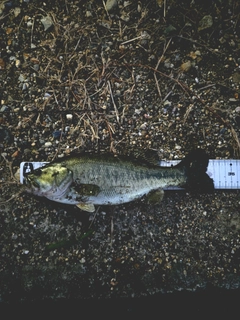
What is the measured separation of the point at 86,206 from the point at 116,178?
39 cm

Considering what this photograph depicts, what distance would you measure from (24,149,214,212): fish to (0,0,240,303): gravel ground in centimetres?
24

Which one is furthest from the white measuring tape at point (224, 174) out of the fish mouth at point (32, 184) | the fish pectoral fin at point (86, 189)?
the fish mouth at point (32, 184)

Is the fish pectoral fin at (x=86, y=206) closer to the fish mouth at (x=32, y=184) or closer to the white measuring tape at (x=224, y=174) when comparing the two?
the fish mouth at (x=32, y=184)

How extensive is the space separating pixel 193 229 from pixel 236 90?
59.2 inches

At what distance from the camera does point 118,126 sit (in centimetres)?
374

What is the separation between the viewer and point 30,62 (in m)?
3.83

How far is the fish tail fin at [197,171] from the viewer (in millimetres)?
3412

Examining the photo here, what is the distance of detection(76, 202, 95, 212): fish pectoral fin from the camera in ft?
11.1

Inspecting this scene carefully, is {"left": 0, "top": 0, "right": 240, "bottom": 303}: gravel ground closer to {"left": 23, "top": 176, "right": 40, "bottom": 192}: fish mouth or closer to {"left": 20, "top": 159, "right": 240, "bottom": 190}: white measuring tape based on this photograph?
{"left": 20, "top": 159, "right": 240, "bottom": 190}: white measuring tape

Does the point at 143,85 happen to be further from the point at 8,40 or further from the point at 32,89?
the point at 8,40

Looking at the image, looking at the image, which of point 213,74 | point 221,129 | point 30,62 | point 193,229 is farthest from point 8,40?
point 193,229

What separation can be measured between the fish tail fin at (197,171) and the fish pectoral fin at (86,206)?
91cm

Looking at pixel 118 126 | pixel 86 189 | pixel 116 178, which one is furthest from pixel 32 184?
pixel 118 126

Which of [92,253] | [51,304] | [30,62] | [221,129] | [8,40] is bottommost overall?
[51,304]
